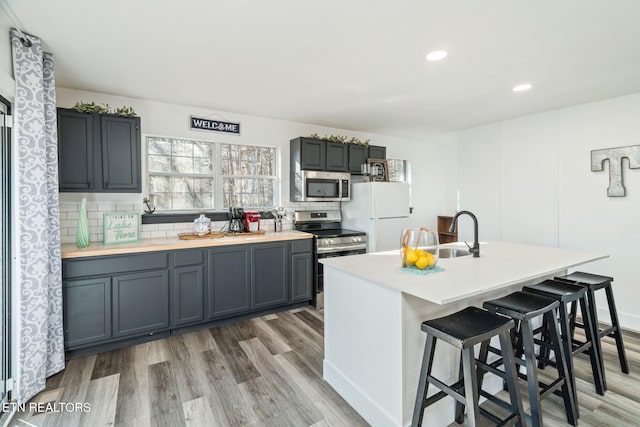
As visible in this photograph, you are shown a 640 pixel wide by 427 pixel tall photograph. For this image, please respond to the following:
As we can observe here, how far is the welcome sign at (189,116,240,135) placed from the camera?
3.65 metres

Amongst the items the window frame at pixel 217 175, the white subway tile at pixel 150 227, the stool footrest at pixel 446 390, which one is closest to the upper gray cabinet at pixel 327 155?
the window frame at pixel 217 175

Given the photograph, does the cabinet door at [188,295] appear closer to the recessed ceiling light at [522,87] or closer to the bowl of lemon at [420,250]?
the bowl of lemon at [420,250]

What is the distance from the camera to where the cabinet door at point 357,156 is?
4.45 m

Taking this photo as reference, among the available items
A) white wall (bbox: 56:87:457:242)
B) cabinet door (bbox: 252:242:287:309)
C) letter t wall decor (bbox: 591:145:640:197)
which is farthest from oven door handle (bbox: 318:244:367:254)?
letter t wall decor (bbox: 591:145:640:197)

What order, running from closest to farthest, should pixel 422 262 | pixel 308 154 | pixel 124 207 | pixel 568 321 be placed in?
pixel 422 262
pixel 568 321
pixel 124 207
pixel 308 154

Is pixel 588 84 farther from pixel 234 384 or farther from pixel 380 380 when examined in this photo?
pixel 234 384

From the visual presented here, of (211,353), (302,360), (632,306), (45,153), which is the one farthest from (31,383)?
(632,306)

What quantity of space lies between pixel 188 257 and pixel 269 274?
0.89 m

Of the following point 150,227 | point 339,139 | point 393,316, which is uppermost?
point 339,139

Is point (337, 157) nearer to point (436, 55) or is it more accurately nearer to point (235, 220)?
point (235, 220)

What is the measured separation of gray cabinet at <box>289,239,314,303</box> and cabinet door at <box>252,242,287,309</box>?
104mm

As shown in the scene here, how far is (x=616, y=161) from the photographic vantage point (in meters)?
3.30

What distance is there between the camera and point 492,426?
1802 mm

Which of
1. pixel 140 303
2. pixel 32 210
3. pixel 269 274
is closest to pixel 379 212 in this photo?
pixel 269 274
